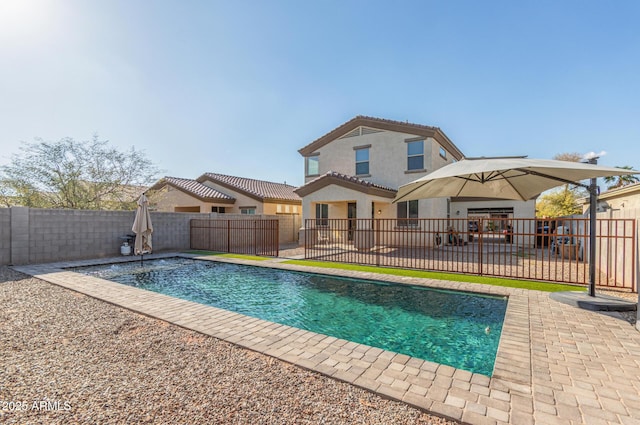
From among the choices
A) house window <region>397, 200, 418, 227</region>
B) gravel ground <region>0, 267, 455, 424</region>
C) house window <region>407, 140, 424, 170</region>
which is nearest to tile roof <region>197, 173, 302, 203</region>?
house window <region>397, 200, 418, 227</region>

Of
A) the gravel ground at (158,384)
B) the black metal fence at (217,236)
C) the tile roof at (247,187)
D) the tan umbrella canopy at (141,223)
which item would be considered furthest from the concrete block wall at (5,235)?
the tile roof at (247,187)

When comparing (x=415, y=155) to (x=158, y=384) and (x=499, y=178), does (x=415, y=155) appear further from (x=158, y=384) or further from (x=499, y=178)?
(x=158, y=384)

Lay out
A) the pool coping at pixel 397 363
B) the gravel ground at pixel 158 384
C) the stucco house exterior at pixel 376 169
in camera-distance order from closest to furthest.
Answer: the gravel ground at pixel 158 384
the pool coping at pixel 397 363
the stucco house exterior at pixel 376 169

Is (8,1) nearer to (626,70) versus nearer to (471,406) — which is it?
(471,406)

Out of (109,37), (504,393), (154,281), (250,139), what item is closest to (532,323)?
(504,393)

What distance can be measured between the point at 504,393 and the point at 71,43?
46.9 ft

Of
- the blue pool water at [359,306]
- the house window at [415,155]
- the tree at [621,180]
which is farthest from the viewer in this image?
the tree at [621,180]

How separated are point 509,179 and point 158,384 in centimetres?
931

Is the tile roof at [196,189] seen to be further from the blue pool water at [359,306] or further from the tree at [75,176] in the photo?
the blue pool water at [359,306]

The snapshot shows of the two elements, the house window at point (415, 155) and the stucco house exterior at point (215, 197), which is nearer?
the house window at point (415, 155)

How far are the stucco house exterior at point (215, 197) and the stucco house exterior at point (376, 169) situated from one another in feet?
14.1

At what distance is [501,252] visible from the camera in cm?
1611

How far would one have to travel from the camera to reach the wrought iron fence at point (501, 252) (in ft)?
26.4

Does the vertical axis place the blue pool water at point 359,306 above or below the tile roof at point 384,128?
below
